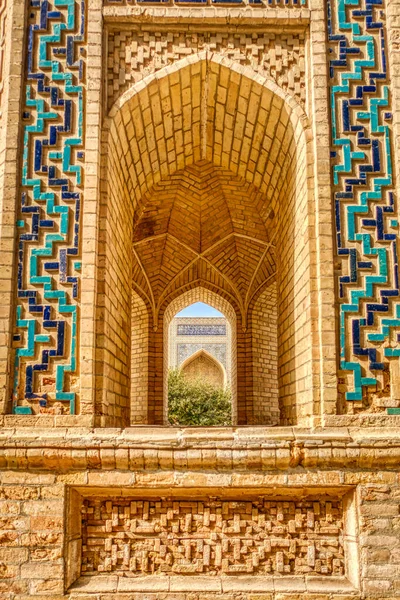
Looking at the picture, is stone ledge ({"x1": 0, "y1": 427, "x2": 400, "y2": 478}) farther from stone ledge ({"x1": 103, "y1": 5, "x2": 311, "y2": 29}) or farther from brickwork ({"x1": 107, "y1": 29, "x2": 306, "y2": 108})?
stone ledge ({"x1": 103, "y1": 5, "x2": 311, "y2": 29})

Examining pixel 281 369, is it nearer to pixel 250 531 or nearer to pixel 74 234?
pixel 250 531

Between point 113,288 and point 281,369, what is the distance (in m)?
1.67

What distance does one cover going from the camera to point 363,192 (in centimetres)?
416

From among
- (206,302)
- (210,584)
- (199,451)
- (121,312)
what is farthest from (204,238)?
(210,584)

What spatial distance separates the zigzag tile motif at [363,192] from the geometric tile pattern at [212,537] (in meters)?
0.93

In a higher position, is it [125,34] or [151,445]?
[125,34]

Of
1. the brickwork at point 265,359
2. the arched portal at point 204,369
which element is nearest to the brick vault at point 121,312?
the brickwork at point 265,359

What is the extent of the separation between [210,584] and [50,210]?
2.72m

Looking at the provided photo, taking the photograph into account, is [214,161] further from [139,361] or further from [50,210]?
[139,361]

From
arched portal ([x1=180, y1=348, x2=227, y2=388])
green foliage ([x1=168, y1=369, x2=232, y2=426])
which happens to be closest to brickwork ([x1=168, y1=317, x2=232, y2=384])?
arched portal ([x1=180, y1=348, x2=227, y2=388])

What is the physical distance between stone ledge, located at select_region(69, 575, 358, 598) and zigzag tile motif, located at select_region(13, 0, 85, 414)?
1.12 m

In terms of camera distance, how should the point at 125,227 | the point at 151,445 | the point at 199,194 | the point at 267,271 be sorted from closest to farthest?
the point at 151,445 < the point at 125,227 < the point at 199,194 < the point at 267,271

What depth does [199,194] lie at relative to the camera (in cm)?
845

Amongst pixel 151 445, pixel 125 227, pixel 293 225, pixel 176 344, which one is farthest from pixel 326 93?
pixel 176 344
